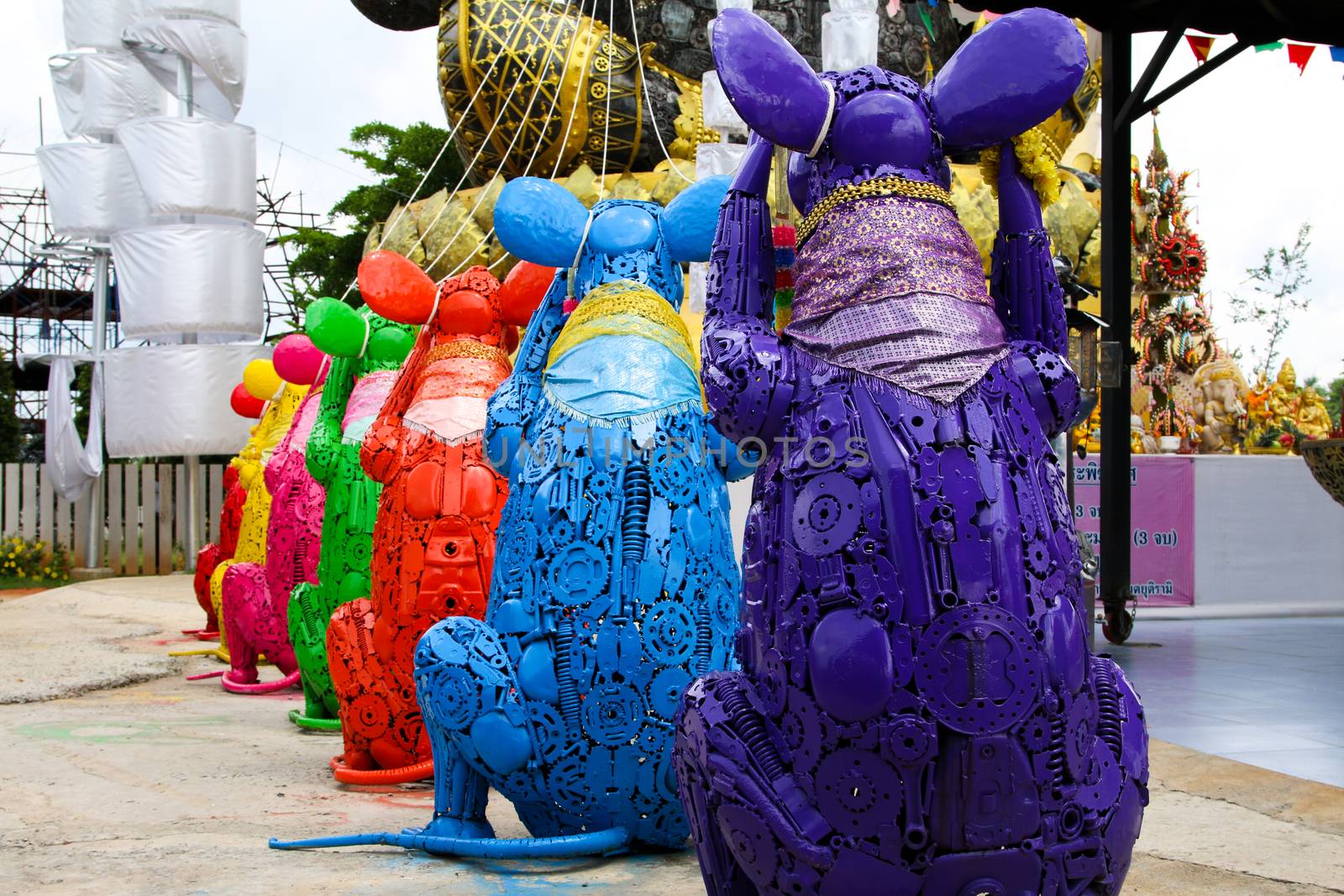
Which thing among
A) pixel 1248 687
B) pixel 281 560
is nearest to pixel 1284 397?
pixel 1248 687

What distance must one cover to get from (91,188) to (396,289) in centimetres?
1465

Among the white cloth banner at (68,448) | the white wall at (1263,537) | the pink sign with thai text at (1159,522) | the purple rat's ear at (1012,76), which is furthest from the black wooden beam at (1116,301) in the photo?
the white cloth banner at (68,448)

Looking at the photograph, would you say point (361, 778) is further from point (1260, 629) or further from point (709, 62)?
point (709, 62)

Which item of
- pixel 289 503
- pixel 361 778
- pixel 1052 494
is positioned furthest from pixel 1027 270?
pixel 289 503

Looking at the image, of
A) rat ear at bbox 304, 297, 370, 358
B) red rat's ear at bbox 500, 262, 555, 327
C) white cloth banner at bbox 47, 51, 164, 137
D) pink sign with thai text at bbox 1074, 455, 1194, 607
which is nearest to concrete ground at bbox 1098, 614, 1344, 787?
pink sign with thai text at bbox 1074, 455, 1194, 607

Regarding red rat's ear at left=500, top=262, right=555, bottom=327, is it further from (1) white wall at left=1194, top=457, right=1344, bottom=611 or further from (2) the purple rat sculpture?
(1) white wall at left=1194, top=457, right=1344, bottom=611

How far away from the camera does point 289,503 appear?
6039 millimetres

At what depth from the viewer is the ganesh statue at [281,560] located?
5.99 m

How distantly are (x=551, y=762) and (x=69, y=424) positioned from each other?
15.3 m

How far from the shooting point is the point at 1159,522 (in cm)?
1030

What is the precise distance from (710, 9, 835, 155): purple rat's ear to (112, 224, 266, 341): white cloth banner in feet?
50.3

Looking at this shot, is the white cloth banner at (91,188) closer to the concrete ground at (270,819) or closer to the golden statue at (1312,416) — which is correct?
the concrete ground at (270,819)

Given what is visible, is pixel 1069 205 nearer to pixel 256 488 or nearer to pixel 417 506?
pixel 256 488

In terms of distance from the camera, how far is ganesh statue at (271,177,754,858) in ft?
10.5
